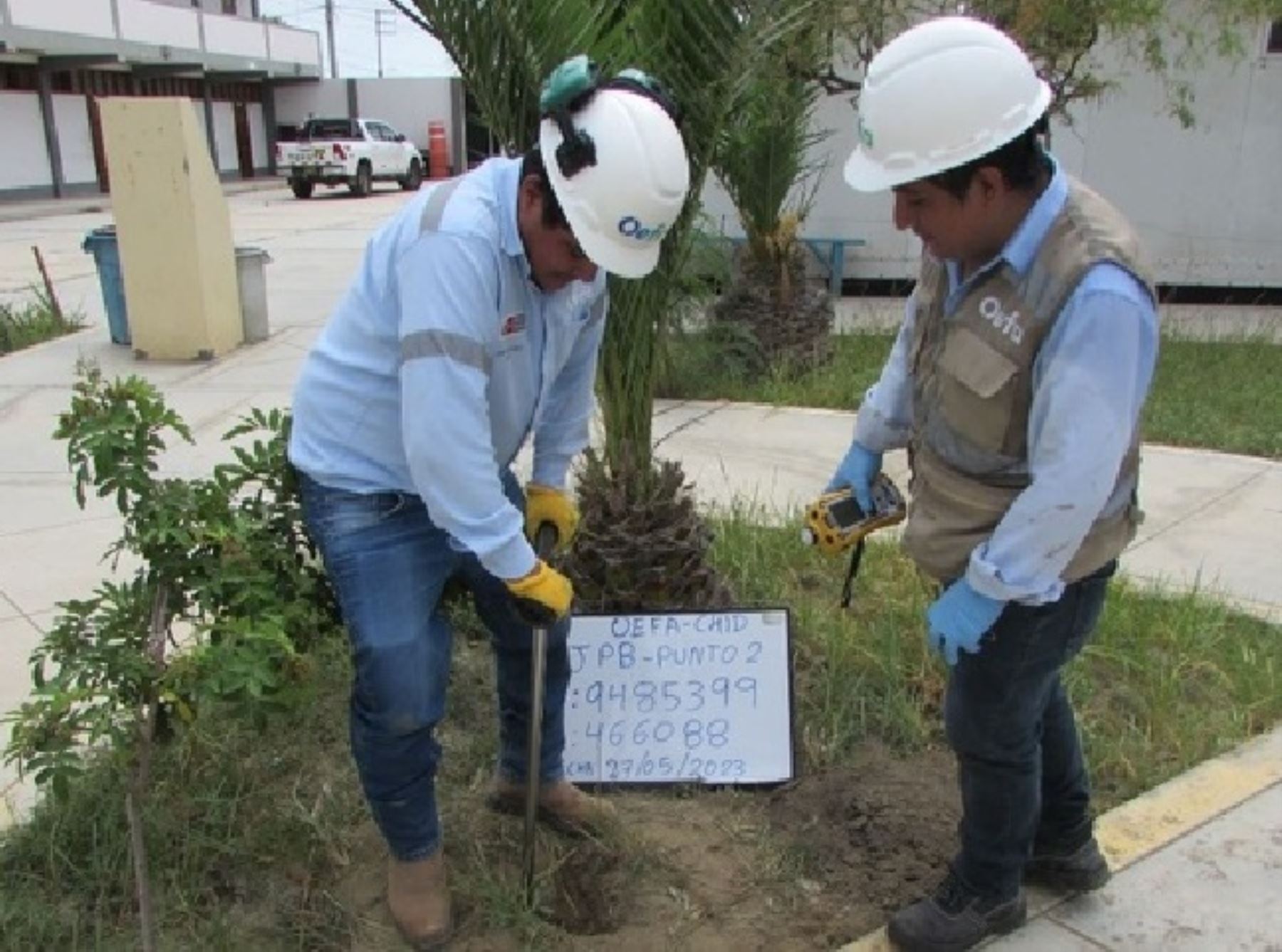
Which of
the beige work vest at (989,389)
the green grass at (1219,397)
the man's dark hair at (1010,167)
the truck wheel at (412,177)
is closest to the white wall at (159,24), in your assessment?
the truck wheel at (412,177)

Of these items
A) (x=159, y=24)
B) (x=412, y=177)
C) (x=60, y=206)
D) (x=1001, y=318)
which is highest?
(x=159, y=24)

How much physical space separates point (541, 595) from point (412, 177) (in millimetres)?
30748

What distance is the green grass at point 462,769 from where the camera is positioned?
248cm

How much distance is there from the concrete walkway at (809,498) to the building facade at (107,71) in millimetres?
18030

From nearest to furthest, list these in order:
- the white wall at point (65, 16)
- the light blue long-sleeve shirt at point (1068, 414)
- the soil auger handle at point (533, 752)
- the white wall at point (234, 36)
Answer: the light blue long-sleeve shirt at point (1068, 414)
the soil auger handle at point (533, 752)
the white wall at point (65, 16)
the white wall at point (234, 36)

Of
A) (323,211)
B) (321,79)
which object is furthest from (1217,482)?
(321,79)

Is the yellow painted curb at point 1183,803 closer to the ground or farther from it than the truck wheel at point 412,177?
farther from it

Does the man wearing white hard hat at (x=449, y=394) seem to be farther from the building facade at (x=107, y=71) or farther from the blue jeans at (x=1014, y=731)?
the building facade at (x=107, y=71)

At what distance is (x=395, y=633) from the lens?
7.26 ft

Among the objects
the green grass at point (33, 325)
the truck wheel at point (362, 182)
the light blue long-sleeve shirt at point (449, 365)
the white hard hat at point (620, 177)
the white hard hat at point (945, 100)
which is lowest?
the truck wheel at point (362, 182)

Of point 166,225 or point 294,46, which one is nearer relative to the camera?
point 166,225

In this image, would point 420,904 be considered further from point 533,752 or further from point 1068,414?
point 1068,414

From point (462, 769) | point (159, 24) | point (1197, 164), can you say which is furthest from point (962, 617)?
point (159, 24)

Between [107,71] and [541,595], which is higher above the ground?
[107,71]
